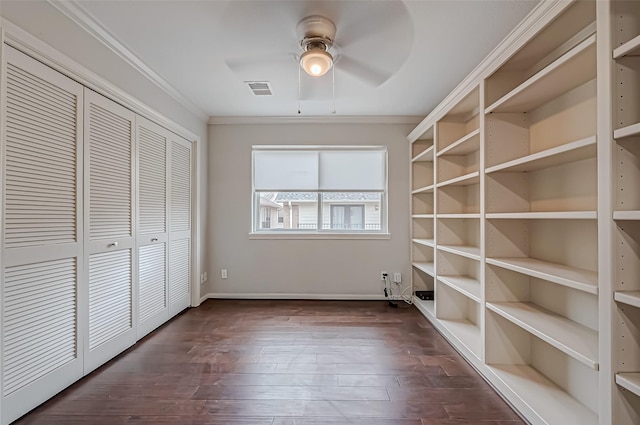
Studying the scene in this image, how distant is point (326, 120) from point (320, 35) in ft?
6.17

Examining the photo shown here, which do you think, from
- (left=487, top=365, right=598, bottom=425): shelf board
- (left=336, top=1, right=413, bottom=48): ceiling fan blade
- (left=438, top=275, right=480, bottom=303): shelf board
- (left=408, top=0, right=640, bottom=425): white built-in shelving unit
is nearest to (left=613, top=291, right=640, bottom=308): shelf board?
(left=408, top=0, right=640, bottom=425): white built-in shelving unit

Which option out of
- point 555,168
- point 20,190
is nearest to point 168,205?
point 20,190

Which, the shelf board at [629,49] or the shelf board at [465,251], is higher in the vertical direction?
the shelf board at [629,49]

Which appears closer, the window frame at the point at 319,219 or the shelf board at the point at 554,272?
the shelf board at the point at 554,272

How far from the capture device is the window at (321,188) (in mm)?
4023

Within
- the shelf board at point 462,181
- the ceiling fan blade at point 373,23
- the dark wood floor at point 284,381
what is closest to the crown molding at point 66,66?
the ceiling fan blade at point 373,23

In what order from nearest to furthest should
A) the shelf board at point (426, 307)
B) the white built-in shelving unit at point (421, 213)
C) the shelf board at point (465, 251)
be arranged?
the shelf board at point (465, 251), the shelf board at point (426, 307), the white built-in shelving unit at point (421, 213)

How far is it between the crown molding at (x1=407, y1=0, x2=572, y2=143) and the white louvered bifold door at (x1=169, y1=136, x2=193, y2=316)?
2.85m

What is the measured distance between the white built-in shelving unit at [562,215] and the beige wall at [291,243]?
1390 mm

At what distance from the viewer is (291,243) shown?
3.97m

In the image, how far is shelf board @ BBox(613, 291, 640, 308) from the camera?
1074 mm

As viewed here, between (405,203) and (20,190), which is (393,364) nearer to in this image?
(405,203)

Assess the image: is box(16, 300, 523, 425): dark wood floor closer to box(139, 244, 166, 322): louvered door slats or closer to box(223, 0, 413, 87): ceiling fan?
box(139, 244, 166, 322): louvered door slats

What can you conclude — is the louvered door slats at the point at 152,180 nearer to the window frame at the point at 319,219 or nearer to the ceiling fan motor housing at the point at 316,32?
the window frame at the point at 319,219
